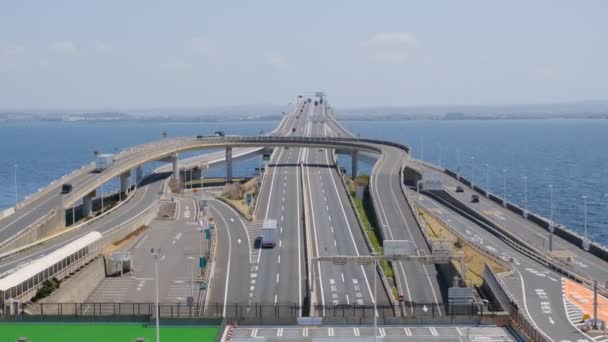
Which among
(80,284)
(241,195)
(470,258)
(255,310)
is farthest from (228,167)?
(255,310)

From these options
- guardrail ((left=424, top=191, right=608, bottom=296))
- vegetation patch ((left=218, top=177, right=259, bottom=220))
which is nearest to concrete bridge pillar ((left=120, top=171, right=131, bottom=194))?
vegetation patch ((left=218, top=177, right=259, bottom=220))

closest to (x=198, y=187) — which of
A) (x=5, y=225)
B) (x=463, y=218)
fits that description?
(x=463, y=218)

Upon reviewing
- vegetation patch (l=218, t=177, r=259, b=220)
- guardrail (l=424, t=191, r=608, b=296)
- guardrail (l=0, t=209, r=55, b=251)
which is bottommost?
guardrail (l=424, t=191, r=608, b=296)

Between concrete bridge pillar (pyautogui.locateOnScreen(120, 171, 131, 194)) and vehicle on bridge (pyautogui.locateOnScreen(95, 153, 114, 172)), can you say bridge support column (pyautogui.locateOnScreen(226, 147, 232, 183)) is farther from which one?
vehicle on bridge (pyautogui.locateOnScreen(95, 153, 114, 172))

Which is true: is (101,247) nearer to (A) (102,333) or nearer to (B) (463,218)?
(A) (102,333)

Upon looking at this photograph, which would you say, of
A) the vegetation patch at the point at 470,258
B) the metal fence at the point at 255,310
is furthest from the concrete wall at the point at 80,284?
the vegetation patch at the point at 470,258

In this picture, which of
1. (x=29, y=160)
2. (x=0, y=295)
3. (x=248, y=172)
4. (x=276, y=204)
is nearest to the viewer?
(x=0, y=295)
